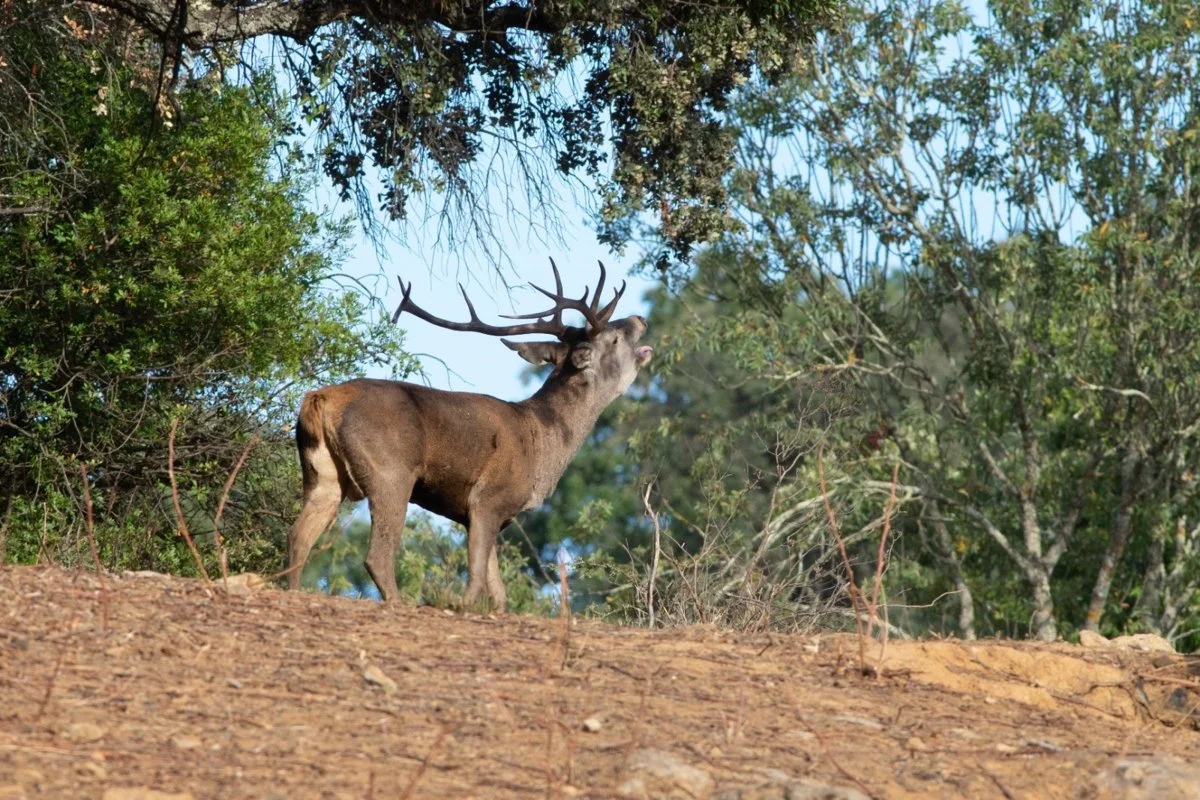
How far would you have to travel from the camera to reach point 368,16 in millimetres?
11016

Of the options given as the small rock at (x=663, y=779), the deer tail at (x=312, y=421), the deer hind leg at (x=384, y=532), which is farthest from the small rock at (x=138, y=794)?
the deer tail at (x=312, y=421)

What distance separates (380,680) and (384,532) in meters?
3.26

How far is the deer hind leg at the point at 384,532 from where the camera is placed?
921 cm

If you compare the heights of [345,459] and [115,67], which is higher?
[115,67]

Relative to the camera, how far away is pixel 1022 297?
21047mm

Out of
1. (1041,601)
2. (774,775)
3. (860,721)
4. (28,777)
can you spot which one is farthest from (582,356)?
(1041,601)

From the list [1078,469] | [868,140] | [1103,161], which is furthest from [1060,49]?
[1078,469]

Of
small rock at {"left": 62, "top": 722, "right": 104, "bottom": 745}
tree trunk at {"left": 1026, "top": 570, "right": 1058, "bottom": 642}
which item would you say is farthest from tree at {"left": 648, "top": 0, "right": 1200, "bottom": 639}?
small rock at {"left": 62, "top": 722, "right": 104, "bottom": 745}

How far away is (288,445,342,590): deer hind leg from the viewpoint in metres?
9.22

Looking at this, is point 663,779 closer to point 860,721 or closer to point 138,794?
point 860,721

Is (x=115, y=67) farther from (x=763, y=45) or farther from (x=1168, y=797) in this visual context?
(x=1168, y=797)

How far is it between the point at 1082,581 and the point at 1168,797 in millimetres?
17393

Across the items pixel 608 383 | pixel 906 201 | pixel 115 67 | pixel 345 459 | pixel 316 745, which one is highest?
pixel 906 201

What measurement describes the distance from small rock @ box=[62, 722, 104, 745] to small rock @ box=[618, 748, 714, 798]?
171 centimetres
